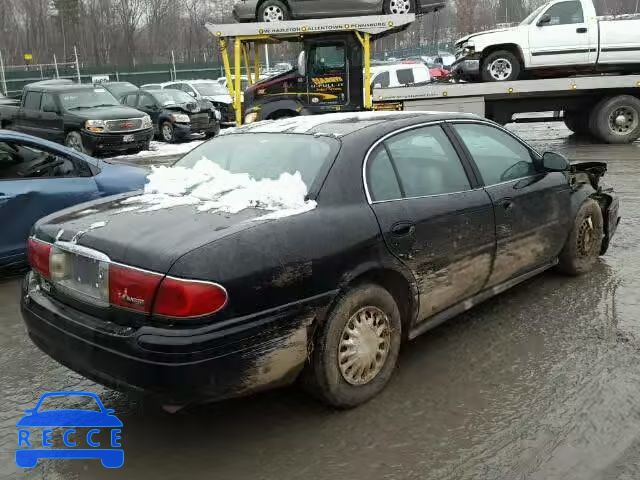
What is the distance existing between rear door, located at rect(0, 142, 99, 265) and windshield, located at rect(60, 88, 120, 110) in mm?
9240

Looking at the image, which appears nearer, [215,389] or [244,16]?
[215,389]

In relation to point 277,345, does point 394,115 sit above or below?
above

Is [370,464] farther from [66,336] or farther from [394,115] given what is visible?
[394,115]

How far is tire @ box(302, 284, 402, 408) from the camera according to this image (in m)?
3.12

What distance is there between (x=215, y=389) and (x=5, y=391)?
172 centimetres

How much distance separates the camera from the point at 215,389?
9.02 feet

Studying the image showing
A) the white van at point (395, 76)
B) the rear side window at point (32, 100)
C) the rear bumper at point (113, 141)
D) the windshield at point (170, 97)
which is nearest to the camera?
the rear bumper at point (113, 141)

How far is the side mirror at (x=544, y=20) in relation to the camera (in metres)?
12.9

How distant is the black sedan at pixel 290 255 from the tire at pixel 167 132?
1382 cm

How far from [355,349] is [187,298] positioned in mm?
1018

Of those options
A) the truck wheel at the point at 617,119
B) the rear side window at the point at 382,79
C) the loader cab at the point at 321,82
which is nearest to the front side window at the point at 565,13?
the truck wheel at the point at 617,119

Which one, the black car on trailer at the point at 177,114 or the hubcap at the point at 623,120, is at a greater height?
the black car on trailer at the point at 177,114

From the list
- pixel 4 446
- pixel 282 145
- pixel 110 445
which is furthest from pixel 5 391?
pixel 282 145

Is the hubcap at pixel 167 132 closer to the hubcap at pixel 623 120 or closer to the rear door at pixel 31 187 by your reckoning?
the hubcap at pixel 623 120
